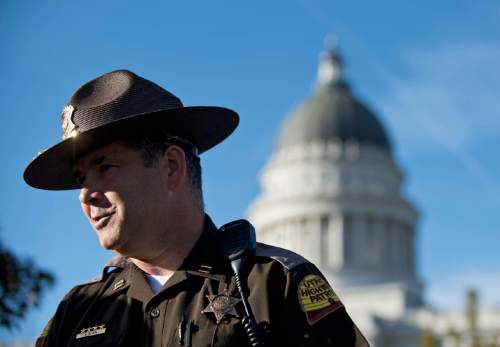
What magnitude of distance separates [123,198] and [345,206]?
9481 cm

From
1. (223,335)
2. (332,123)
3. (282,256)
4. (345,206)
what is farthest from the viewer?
(332,123)

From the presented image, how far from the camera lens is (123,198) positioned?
471 cm

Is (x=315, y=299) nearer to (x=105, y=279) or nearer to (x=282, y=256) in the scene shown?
(x=282, y=256)

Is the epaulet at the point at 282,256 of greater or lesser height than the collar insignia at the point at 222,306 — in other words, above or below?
above

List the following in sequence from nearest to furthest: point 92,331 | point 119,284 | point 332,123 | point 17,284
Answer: point 92,331 < point 119,284 < point 17,284 < point 332,123

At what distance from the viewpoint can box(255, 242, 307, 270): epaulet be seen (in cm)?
456

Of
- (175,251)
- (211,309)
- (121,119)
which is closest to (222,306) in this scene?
(211,309)

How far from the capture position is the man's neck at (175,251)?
4.81m

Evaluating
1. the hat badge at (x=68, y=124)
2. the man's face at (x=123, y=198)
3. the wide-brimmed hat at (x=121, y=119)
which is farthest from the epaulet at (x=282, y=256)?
the hat badge at (x=68, y=124)

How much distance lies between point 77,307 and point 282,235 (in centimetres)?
9518

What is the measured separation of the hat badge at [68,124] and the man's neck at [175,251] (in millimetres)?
583

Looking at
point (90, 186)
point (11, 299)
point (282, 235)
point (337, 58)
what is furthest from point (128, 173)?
Result: point (337, 58)

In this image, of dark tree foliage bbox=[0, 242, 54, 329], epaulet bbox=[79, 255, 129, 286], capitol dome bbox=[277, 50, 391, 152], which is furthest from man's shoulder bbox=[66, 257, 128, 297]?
capitol dome bbox=[277, 50, 391, 152]

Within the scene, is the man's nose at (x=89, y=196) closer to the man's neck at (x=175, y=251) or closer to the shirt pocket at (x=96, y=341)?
the man's neck at (x=175, y=251)
